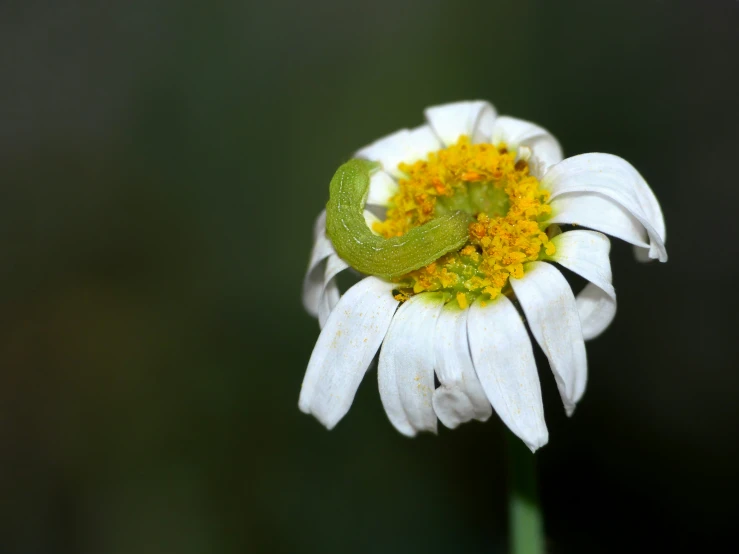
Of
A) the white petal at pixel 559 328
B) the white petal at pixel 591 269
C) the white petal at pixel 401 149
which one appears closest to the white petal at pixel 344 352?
the white petal at pixel 559 328

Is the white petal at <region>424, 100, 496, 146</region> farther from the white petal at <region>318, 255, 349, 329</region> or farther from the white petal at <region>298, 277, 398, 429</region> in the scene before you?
the white petal at <region>298, 277, 398, 429</region>

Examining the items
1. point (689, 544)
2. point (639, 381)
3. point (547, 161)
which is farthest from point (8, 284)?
point (689, 544)

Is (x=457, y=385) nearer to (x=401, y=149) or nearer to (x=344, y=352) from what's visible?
(x=344, y=352)

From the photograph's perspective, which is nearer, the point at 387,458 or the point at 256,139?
the point at 387,458

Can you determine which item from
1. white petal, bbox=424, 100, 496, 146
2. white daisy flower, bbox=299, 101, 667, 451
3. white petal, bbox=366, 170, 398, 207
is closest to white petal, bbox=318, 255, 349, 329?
white daisy flower, bbox=299, 101, 667, 451

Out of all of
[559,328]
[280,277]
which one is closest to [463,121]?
[559,328]

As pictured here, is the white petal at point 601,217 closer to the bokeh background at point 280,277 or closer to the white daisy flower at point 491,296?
the white daisy flower at point 491,296

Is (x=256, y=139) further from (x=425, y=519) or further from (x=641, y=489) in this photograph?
(x=641, y=489)
